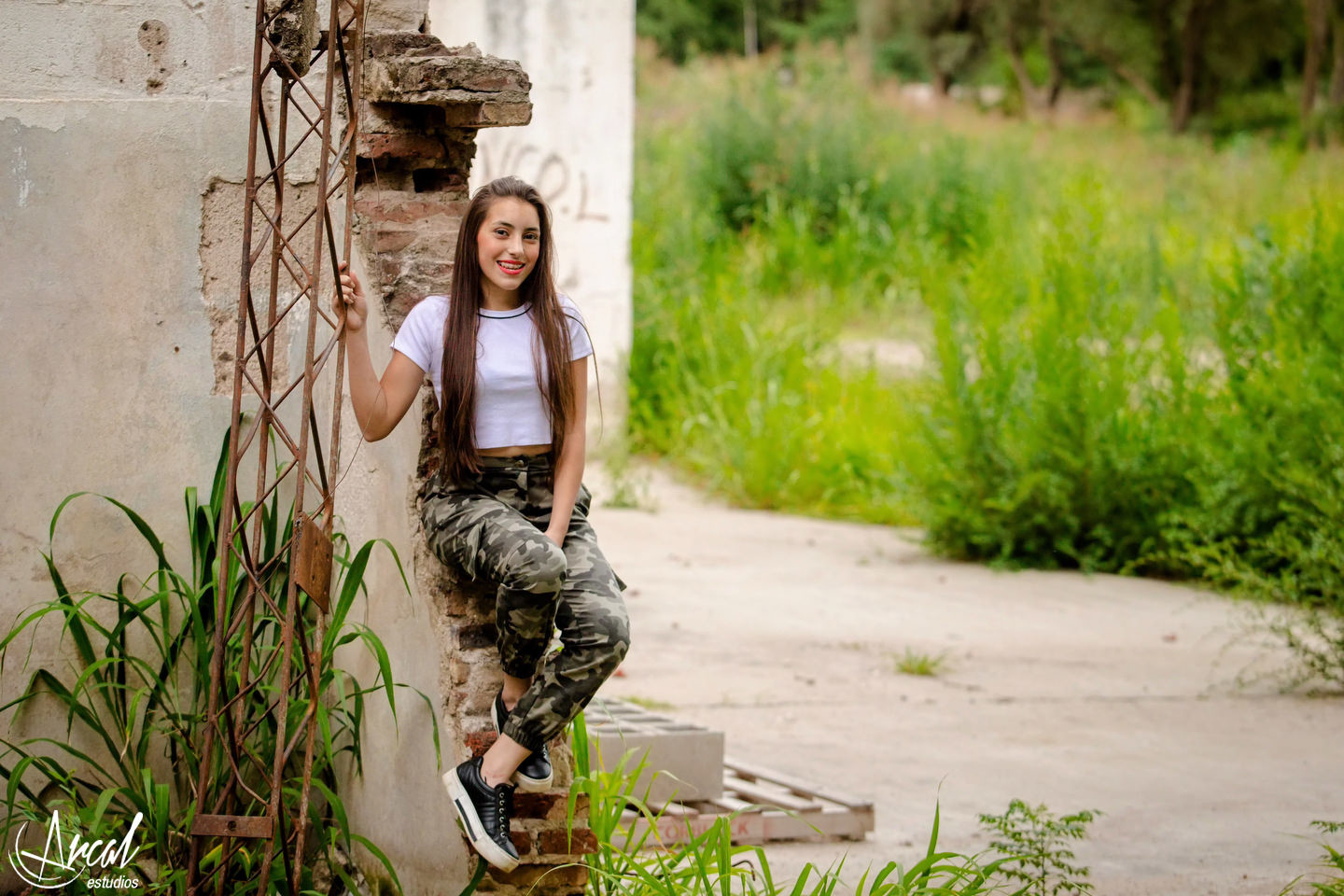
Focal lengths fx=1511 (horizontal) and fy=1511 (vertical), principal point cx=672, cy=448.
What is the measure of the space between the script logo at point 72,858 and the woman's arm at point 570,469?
3.75 ft

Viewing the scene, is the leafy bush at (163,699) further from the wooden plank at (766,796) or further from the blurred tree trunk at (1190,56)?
the blurred tree trunk at (1190,56)

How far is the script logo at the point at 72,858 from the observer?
331 cm

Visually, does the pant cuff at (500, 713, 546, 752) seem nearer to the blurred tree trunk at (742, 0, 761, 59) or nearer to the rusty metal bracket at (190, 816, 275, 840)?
the rusty metal bracket at (190, 816, 275, 840)

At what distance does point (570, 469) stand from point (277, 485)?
2.38 ft

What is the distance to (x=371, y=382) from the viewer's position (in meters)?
3.27

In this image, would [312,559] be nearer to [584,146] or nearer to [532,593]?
[532,593]

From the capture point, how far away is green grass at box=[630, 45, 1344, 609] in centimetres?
821

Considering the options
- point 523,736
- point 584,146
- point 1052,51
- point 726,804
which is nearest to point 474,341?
point 523,736

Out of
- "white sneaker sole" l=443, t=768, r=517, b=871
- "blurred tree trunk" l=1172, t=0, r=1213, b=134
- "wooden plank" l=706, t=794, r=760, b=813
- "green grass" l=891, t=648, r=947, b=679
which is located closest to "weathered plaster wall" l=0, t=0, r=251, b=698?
"white sneaker sole" l=443, t=768, r=517, b=871

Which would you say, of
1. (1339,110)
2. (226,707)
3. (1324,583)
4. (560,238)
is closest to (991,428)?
(1324,583)

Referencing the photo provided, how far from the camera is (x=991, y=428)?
29.5 feet

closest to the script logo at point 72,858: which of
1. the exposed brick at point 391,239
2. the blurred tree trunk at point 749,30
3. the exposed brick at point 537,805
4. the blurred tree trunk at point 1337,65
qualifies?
the exposed brick at point 537,805

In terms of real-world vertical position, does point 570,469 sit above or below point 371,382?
below

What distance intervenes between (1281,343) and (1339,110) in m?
20.0
